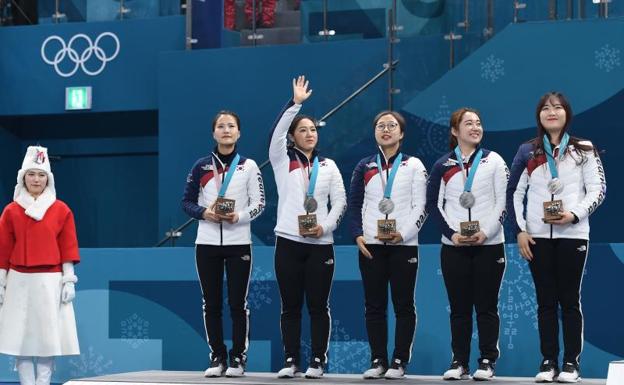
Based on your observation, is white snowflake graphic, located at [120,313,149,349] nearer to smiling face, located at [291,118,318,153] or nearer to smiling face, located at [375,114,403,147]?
smiling face, located at [291,118,318,153]

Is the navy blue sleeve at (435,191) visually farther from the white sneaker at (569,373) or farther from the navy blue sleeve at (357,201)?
the white sneaker at (569,373)

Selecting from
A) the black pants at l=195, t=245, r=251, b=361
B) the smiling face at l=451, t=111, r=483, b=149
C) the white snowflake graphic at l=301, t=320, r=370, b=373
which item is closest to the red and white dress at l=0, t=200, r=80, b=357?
the black pants at l=195, t=245, r=251, b=361

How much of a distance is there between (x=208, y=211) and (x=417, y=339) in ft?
5.88

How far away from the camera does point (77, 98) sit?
40.8 feet

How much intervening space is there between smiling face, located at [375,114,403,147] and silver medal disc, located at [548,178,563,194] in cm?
100

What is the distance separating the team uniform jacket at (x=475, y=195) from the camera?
23.5 ft

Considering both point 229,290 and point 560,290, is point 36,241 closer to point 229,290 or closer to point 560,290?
point 229,290

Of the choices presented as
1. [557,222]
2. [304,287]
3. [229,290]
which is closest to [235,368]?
[229,290]

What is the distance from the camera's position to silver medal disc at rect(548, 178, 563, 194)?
6961 millimetres

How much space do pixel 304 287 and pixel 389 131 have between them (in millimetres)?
1063

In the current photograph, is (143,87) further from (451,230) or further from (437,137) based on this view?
(451,230)

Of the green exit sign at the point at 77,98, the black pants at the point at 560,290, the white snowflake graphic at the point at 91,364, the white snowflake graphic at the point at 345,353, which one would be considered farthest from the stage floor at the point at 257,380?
the green exit sign at the point at 77,98

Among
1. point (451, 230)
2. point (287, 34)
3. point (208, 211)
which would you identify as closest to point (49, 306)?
point (208, 211)

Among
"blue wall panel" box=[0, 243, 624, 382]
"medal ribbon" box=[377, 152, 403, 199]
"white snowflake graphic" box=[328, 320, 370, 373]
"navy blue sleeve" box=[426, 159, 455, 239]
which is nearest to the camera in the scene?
"navy blue sleeve" box=[426, 159, 455, 239]
